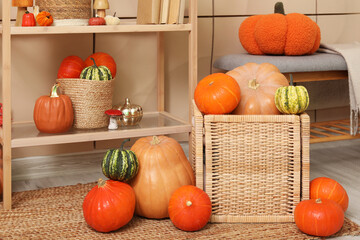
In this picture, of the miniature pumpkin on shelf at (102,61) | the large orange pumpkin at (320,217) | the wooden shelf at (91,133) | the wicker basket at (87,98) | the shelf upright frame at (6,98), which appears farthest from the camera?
the miniature pumpkin on shelf at (102,61)

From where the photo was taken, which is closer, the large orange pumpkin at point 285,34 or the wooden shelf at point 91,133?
the wooden shelf at point 91,133

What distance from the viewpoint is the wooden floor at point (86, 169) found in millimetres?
2018

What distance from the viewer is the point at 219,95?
1.60 meters

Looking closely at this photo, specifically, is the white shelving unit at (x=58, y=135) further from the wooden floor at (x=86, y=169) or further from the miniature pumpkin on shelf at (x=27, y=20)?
the wooden floor at (x=86, y=169)

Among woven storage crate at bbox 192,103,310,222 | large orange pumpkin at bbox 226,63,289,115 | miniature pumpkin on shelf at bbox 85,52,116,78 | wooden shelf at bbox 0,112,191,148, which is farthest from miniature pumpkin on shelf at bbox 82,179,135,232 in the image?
miniature pumpkin on shelf at bbox 85,52,116,78

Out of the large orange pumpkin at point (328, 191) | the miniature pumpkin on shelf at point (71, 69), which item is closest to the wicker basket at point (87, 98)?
the miniature pumpkin on shelf at point (71, 69)

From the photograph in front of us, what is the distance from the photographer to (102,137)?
1.88m

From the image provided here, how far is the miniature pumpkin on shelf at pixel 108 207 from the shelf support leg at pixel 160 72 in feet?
3.17

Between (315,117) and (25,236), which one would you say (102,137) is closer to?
(25,236)

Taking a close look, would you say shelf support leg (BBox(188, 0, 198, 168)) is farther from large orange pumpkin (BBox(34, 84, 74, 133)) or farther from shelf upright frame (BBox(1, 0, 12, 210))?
shelf upright frame (BBox(1, 0, 12, 210))

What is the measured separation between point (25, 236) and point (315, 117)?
1950 millimetres

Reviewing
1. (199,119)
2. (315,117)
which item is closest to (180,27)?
(199,119)

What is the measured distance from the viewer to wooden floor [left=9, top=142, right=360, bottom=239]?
79.4 inches

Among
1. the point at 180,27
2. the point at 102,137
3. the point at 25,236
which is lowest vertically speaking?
the point at 25,236
